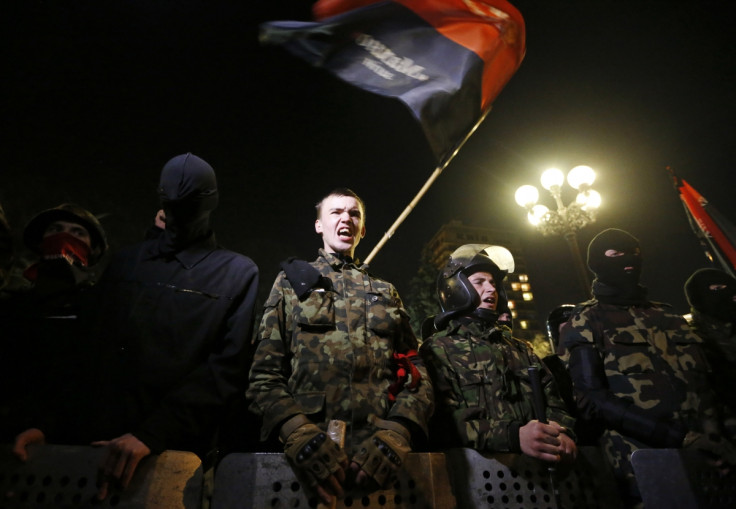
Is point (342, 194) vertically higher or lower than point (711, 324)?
lower

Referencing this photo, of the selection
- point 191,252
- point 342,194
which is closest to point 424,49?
point 342,194

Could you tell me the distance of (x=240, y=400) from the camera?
9.54 feet

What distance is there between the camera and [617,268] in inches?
180

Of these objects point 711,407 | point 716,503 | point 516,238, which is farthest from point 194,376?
point 516,238

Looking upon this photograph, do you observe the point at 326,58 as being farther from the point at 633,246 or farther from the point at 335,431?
the point at 335,431

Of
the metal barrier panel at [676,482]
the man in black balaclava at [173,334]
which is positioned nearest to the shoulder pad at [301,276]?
the man in black balaclava at [173,334]

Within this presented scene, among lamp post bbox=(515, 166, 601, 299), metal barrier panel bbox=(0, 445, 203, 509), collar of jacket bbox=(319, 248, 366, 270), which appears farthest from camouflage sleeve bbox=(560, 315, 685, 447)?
lamp post bbox=(515, 166, 601, 299)

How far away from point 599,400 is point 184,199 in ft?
13.9

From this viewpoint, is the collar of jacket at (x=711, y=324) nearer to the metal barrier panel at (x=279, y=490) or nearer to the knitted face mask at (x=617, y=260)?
the knitted face mask at (x=617, y=260)

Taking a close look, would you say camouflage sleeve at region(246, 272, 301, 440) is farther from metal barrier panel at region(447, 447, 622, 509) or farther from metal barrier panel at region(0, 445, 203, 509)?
metal barrier panel at region(447, 447, 622, 509)

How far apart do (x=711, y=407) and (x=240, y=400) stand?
14.7ft

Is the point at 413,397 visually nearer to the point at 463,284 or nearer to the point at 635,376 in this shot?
the point at 463,284

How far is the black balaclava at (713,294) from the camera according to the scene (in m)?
5.29

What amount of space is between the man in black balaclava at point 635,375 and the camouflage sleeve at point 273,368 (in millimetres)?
2968
